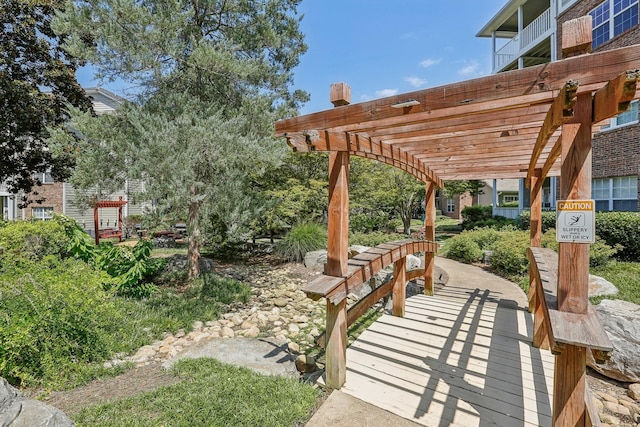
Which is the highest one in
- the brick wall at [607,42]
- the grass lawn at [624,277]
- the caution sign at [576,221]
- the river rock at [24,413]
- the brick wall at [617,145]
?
the brick wall at [607,42]

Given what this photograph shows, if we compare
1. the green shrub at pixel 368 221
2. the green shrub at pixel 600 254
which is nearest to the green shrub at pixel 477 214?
the green shrub at pixel 368 221

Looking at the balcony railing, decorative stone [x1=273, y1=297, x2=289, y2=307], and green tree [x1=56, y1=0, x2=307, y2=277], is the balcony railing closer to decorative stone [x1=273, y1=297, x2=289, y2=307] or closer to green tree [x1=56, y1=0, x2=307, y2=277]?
green tree [x1=56, y1=0, x2=307, y2=277]

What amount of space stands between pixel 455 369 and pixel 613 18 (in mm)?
11839

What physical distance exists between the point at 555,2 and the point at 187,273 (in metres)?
15.3


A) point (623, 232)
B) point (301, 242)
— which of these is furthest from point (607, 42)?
point (301, 242)

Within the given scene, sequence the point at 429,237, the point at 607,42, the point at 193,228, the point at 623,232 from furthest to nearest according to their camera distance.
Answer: the point at 607,42, the point at 623,232, the point at 193,228, the point at 429,237

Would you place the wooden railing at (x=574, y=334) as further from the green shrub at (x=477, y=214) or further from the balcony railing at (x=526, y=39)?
the green shrub at (x=477, y=214)

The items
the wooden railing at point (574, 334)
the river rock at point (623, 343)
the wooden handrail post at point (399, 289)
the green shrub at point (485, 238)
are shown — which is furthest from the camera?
the green shrub at point (485, 238)

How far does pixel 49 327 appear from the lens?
10.4 ft

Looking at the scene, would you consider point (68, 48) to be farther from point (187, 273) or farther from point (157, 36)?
point (187, 273)

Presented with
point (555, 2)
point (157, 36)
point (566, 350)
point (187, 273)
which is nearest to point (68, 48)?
point (157, 36)

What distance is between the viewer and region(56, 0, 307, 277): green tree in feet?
17.4

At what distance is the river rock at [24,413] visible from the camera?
1971 millimetres

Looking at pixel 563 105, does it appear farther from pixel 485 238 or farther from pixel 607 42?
pixel 607 42
